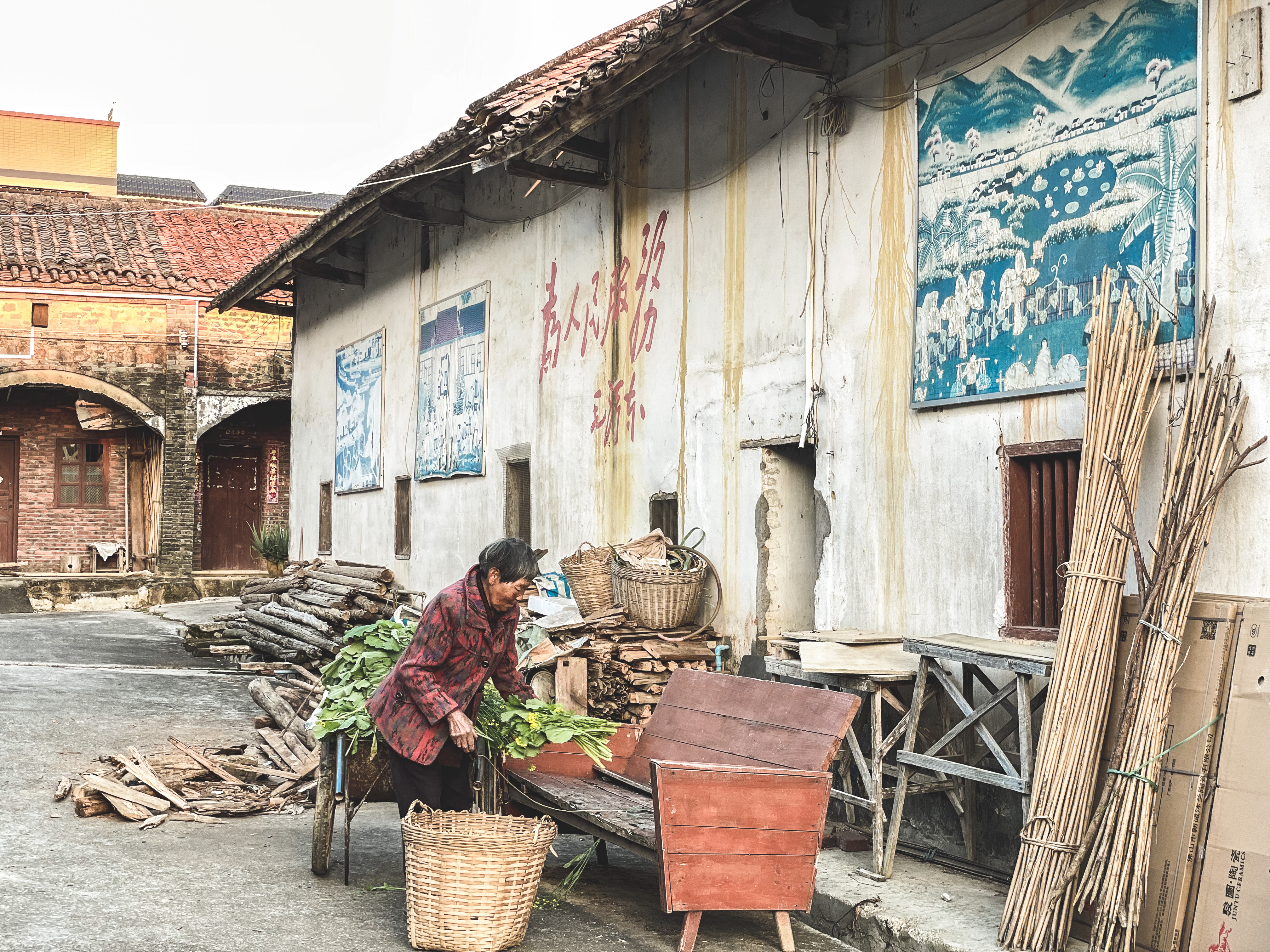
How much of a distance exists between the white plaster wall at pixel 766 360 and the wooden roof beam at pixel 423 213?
242 millimetres

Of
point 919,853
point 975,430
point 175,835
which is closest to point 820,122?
point 975,430

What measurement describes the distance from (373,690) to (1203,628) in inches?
148

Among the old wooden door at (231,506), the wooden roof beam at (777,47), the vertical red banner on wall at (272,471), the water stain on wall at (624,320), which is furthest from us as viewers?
the vertical red banner on wall at (272,471)

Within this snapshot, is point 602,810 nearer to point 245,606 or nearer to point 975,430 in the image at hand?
point 975,430

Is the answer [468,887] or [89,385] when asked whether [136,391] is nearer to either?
[89,385]

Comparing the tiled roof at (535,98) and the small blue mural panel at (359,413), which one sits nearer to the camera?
the tiled roof at (535,98)

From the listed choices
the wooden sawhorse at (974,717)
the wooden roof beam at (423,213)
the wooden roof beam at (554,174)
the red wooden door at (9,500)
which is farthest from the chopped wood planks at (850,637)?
the red wooden door at (9,500)

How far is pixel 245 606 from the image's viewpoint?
17359 millimetres

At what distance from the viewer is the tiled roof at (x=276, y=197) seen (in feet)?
118

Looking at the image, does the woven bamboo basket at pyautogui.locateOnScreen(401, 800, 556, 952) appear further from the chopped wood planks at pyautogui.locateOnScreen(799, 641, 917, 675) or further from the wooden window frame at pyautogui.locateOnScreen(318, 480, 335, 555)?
the wooden window frame at pyautogui.locateOnScreen(318, 480, 335, 555)

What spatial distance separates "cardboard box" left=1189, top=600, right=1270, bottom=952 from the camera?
443cm

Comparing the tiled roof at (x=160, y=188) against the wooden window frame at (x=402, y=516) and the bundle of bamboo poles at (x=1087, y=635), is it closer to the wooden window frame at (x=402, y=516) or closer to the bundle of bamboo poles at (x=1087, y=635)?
the wooden window frame at (x=402, y=516)

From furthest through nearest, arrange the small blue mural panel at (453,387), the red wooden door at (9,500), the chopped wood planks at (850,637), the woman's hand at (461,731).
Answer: the red wooden door at (9,500), the small blue mural panel at (453,387), the chopped wood planks at (850,637), the woman's hand at (461,731)

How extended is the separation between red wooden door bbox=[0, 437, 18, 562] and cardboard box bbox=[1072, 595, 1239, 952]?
23.9m
